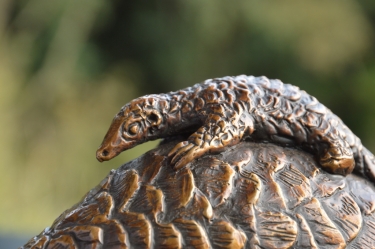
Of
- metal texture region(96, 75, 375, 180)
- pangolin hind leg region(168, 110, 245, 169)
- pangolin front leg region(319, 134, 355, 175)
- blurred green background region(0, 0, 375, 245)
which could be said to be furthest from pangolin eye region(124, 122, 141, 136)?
blurred green background region(0, 0, 375, 245)

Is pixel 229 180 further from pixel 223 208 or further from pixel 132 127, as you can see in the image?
pixel 132 127

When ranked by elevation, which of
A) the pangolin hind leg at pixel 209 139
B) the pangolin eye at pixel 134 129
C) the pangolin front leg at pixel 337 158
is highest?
the pangolin eye at pixel 134 129

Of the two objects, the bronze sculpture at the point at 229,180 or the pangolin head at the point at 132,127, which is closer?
the bronze sculpture at the point at 229,180

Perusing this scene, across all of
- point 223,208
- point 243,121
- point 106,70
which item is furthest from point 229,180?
point 106,70

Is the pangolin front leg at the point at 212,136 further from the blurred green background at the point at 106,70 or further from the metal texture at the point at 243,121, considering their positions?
the blurred green background at the point at 106,70

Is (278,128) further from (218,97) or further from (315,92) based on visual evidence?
(315,92)

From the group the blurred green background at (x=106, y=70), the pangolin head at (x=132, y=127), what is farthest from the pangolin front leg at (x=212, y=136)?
the blurred green background at (x=106, y=70)

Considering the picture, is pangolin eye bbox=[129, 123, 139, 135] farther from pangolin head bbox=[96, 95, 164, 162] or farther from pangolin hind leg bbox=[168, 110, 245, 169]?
pangolin hind leg bbox=[168, 110, 245, 169]
